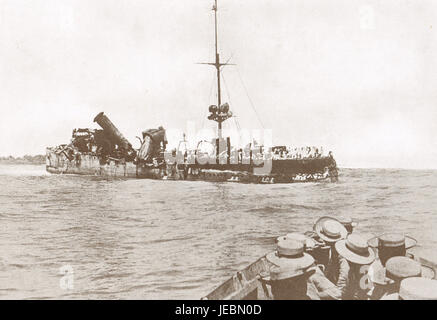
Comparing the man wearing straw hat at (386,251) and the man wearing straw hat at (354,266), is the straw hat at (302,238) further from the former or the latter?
the man wearing straw hat at (386,251)

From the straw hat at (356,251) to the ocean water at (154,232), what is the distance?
2221 mm

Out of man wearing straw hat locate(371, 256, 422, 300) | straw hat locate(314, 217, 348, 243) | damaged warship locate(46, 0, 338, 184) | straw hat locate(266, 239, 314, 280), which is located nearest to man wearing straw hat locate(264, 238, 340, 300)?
straw hat locate(266, 239, 314, 280)

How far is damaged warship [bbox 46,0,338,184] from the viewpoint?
17.4m

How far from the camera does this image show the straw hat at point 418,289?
282 cm

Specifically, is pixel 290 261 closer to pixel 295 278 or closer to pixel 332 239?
pixel 295 278

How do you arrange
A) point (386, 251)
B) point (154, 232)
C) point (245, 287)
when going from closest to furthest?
1. point (245, 287)
2. point (386, 251)
3. point (154, 232)

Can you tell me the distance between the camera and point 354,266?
3807 millimetres

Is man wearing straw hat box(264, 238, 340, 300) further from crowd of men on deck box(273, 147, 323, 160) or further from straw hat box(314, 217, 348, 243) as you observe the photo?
crowd of men on deck box(273, 147, 323, 160)

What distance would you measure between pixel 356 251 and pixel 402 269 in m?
0.53

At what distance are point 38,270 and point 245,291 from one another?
3734 millimetres

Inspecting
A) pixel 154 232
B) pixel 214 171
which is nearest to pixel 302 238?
pixel 154 232

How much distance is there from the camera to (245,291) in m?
3.45

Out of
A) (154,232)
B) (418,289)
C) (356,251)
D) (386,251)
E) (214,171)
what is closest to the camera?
(418,289)

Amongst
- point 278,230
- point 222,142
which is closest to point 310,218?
point 278,230
